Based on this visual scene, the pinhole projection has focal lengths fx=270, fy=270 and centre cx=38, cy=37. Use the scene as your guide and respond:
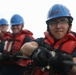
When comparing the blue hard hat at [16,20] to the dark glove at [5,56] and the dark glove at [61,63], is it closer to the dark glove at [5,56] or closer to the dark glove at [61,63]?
the dark glove at [5,56]

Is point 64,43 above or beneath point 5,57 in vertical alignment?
above

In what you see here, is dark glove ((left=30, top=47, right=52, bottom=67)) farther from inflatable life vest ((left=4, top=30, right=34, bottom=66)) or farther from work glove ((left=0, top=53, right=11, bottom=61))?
inflatable life vest ((left=4, top=30, right=34, bottom=66))

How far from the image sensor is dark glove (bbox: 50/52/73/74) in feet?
9.36

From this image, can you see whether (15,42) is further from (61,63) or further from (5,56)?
(61,63)

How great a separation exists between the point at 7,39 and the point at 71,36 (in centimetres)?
365

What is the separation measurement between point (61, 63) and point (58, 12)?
77cm

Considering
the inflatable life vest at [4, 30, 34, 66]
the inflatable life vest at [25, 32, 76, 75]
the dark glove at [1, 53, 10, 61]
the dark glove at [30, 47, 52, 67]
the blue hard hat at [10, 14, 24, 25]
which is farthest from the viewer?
the blue hard hat at [10, 14, 24, 25]

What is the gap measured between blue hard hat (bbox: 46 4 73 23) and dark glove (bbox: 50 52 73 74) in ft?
1.89

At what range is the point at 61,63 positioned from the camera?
9.39 feet

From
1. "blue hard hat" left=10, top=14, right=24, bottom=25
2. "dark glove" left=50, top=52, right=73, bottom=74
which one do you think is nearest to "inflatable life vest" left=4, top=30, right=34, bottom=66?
"blue hard hat" left=10, top=14, right=24, bottom=25

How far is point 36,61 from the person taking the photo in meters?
3.21

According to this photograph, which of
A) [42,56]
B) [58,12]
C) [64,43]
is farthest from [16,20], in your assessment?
[42,56]

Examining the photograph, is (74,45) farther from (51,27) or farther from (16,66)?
(16,66)

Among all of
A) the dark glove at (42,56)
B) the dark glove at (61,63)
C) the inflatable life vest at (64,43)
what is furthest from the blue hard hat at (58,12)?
the dark glove at (61,63)
